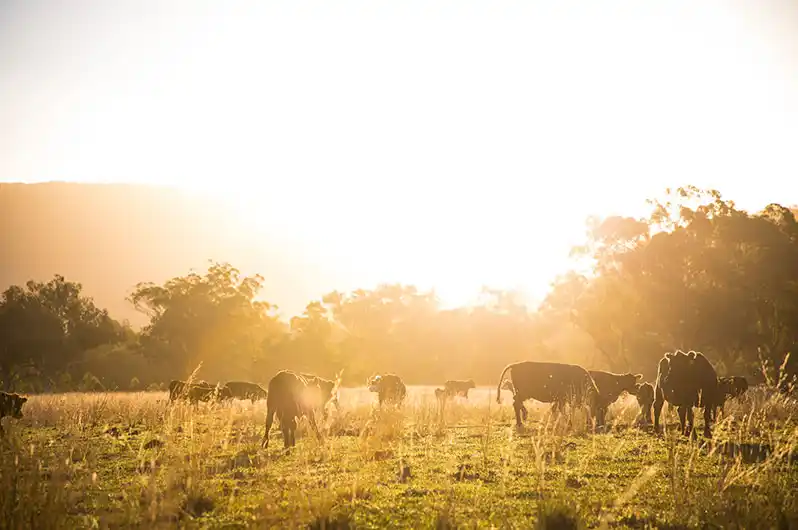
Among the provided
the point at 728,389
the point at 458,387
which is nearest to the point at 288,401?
the point at 728,389

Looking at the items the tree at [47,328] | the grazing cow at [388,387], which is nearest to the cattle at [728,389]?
the grazing cow at [388,387]

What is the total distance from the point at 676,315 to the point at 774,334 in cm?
662

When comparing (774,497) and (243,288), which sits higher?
(243,288)

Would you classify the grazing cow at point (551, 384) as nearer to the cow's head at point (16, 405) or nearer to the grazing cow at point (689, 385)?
the grazing cow at point (689, 385)

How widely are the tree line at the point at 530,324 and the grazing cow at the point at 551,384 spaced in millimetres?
11214

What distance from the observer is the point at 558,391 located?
18.6 meters

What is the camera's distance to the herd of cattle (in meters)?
14.2

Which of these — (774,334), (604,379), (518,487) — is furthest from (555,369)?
(774,334)

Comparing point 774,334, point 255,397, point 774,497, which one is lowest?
point 255,397

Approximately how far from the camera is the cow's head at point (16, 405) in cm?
1623

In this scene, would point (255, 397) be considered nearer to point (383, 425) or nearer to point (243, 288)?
point (383, 425)

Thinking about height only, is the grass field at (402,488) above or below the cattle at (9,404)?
above

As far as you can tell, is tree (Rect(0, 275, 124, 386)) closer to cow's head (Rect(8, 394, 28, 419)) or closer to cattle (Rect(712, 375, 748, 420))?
cow's head (Rect(8, 394, 28, 419))

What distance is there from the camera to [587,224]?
4984 cm
